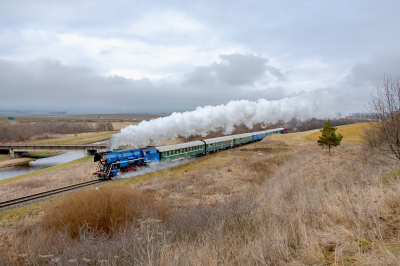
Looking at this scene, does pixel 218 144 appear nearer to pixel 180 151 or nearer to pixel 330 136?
pixel 180 151

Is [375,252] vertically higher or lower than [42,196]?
higher

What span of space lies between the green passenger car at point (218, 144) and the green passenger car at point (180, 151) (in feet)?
4.63

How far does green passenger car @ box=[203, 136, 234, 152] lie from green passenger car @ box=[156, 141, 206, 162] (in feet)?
4.63

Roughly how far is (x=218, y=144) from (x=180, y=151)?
391 inches

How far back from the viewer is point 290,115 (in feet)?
154

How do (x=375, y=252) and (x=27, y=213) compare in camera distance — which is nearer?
(x=375, y=252)

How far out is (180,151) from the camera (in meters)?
31.1

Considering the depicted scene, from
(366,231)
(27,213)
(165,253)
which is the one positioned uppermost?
(366,231)

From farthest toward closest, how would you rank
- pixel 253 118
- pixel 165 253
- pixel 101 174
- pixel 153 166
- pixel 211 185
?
1. pixel 253 118
2. pixel 153 166
3. pixel 101 174
4. pixel 211 185
5. pixel 165 253

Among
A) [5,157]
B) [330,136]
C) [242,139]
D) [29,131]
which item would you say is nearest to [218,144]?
[242,139]

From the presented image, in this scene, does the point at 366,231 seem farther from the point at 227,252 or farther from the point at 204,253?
the point at 204,253

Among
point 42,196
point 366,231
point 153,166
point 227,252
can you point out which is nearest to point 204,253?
point 227,252

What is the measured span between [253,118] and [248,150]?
8.76 metres

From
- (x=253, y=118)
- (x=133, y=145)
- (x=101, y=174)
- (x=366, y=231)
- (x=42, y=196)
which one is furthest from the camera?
(x=253, y=118)
